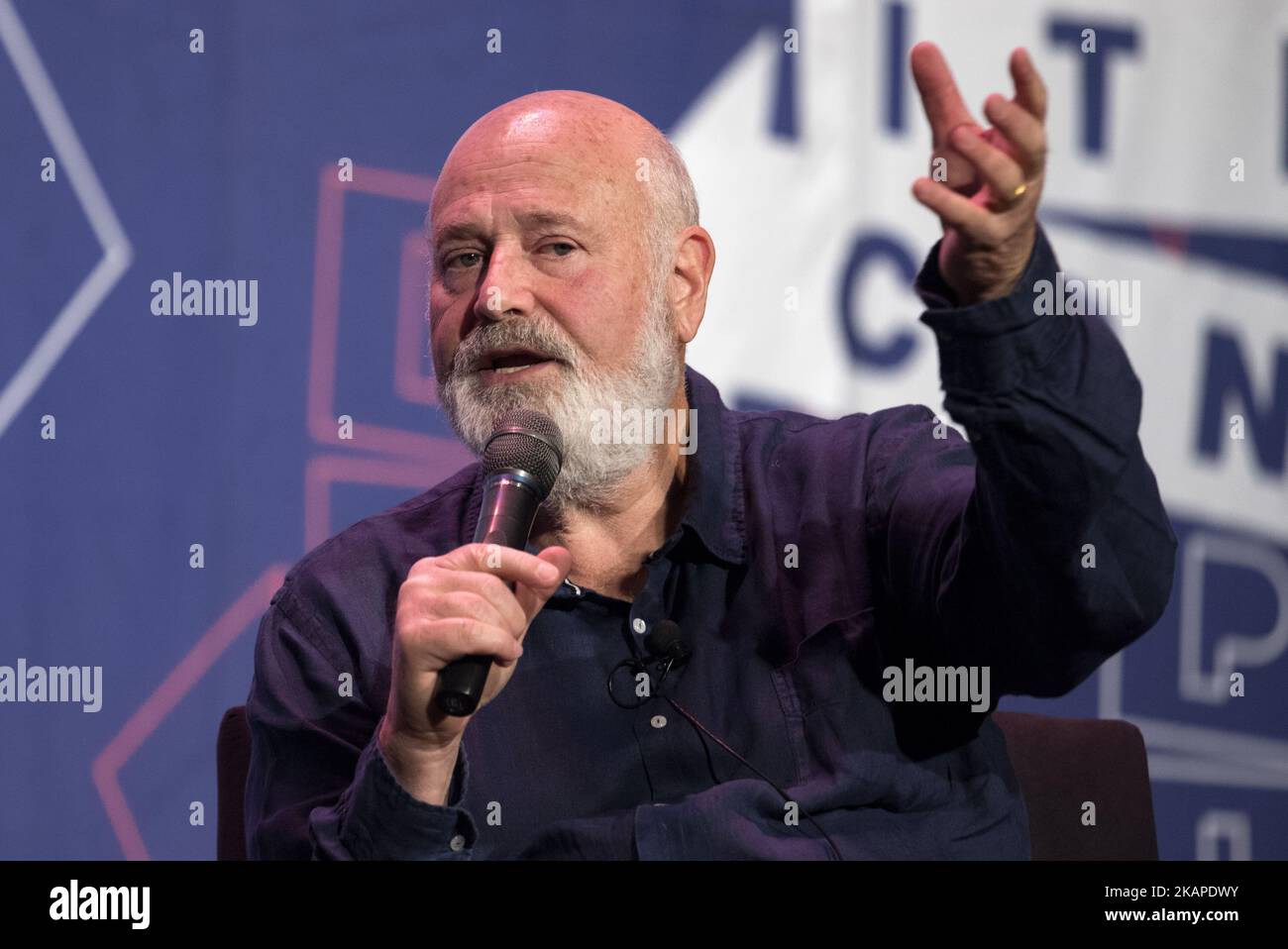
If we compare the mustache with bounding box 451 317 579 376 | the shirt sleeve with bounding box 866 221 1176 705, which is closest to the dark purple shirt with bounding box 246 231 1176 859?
the shirt sleeve with bounding box 866 221 1176 705

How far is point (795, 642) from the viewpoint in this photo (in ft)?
5.12

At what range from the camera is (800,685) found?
1542mm

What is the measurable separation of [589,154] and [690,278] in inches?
9.2

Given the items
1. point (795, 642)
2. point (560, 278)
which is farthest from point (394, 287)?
point (795, 642)

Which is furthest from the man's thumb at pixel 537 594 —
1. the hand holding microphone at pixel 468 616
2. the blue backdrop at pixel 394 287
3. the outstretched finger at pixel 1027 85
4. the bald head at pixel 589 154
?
the blue backdrop at pixel 394 287

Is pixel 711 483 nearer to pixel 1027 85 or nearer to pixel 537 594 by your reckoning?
pixel 537 594

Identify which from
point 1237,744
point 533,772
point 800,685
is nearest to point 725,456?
point 800,685

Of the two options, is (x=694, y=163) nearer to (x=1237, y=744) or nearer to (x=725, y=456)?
(x=725, y=456)

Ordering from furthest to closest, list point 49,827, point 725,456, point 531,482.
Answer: point 49,827 < point 725,456 < point 531,482

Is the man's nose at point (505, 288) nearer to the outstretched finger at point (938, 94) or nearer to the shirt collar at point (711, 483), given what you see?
the shirt collar at point (711, 483)

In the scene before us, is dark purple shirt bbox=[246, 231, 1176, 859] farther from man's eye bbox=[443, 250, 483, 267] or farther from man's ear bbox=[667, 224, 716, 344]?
man's eye bbox=[443, 250, 483, 267]

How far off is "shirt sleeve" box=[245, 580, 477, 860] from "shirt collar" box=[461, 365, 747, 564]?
0.26 meters

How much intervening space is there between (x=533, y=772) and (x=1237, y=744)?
6.04 ft
